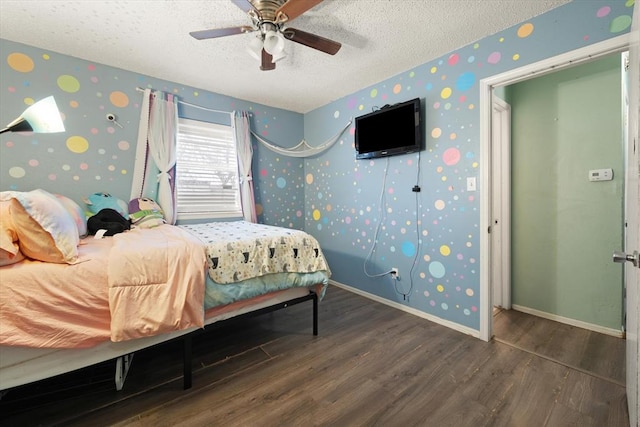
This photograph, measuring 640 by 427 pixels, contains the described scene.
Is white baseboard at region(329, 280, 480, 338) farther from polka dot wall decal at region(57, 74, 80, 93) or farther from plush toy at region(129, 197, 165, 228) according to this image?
polka dot wall decal at region(57, 74, 80, 93)

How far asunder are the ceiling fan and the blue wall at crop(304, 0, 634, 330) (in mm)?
989

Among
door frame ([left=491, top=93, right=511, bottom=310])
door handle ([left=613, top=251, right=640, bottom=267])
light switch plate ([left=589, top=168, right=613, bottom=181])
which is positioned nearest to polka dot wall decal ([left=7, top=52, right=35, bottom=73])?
door handle ([left=613, top=251, right=640, bottom=267])

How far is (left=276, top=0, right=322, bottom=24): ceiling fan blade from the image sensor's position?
1527 millimetres

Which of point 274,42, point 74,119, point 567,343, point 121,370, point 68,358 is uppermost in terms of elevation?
point 274,42

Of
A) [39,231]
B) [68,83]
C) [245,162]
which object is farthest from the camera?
[245,162]

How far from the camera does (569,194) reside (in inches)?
92.6

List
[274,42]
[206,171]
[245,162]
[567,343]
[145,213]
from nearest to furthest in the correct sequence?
[274,42] < [567,343] < [145,213] < [206,171] < [245,162]

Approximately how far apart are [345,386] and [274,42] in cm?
228

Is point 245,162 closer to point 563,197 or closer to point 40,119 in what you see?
point 40,119

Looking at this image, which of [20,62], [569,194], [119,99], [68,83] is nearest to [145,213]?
[119,99]

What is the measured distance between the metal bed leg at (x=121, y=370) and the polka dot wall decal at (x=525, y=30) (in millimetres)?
3402

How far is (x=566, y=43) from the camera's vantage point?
1.77 m

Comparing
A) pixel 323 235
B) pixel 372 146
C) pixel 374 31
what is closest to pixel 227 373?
pixel 323 235

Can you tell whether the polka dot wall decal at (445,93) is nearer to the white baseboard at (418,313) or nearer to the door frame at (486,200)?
the door frame at (486,200)
